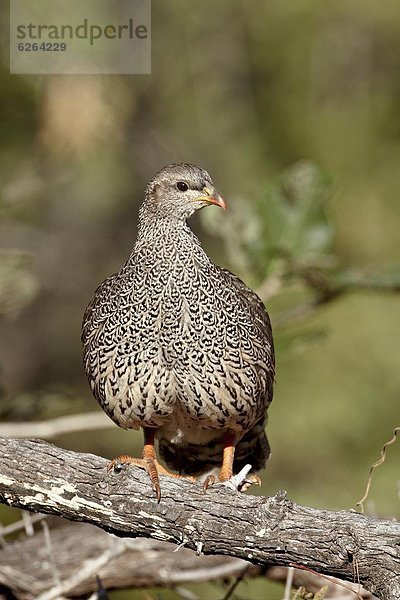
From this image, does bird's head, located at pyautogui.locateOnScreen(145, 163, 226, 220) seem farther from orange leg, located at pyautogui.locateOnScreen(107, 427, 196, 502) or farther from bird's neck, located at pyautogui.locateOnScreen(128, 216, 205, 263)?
orange leg, located at pyautogui.locateOnScreen(107, 427, 196, 502)

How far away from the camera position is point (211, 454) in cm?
564

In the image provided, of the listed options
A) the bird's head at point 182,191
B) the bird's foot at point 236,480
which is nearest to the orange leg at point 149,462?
the bird's foot at point 236,480

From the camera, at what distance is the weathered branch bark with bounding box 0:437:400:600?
408cm

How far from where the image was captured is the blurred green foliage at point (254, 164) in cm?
1068

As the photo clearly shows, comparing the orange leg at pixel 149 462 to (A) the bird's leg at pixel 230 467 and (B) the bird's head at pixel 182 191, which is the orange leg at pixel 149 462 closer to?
(A) the bird's leg at pixel 230 467

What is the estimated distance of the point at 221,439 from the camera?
5.52 meters

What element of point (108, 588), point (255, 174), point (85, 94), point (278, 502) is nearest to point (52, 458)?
point (278, 502)

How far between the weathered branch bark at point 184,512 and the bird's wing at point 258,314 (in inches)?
43.3

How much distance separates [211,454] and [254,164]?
661cm

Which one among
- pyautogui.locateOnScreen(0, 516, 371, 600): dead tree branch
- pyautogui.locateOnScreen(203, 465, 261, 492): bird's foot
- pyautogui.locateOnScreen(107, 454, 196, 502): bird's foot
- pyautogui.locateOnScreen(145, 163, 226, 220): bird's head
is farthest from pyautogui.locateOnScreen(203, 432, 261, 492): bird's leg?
pyautogui.locateOnScreen(145, 163, 226, 220): bird's head

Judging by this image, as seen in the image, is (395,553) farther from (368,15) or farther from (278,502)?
(368,15)

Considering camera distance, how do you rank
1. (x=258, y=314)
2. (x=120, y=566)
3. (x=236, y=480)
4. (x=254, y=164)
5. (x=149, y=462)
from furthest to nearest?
(x=254, y=164), (x=120, y=566), (x=258, y=314), (x=149, y=462), (x=236, y=480)

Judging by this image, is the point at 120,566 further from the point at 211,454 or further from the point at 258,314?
the point at 258,314

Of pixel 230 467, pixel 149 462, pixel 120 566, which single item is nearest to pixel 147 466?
pixel 149 462
